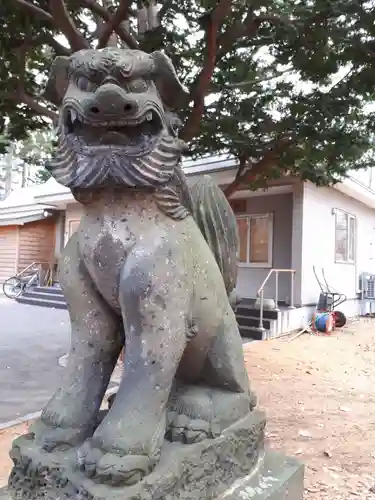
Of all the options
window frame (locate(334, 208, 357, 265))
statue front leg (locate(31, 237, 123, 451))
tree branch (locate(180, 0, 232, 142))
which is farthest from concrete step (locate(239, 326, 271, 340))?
statue front leg (locate(31, 237, 123, 451))

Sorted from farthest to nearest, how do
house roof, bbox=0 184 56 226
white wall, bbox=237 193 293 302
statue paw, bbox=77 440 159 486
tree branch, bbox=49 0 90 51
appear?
1. house roof, bbox=0 184 56 226
2. white wall, bbox=237 193 293 302
3. tree branch, bbox=49 0 90 51
4. statue paw, bbox=77 440 159 486

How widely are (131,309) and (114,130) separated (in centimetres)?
50

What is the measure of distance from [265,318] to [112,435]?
668cm

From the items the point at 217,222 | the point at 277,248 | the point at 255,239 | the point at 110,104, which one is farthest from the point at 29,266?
the point at 110,104

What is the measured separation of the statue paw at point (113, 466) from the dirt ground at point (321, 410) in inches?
63.4

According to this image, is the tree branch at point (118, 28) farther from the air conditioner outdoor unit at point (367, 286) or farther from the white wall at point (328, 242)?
the air conditioner outdoor unit at point (367, 286)

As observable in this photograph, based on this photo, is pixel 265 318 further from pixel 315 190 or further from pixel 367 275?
pixel 367 275

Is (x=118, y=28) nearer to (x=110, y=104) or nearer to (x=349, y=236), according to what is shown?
(x=110, y=104)

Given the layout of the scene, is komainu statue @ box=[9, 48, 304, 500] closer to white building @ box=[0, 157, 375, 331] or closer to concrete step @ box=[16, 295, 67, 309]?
white building @ box=[0, 157, 375, 331]

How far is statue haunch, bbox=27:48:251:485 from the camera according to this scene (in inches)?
47.9

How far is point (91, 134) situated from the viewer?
4.13 feet

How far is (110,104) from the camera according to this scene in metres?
1.16

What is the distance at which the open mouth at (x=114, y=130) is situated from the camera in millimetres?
1222

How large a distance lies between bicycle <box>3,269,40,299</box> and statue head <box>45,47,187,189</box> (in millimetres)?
12115
